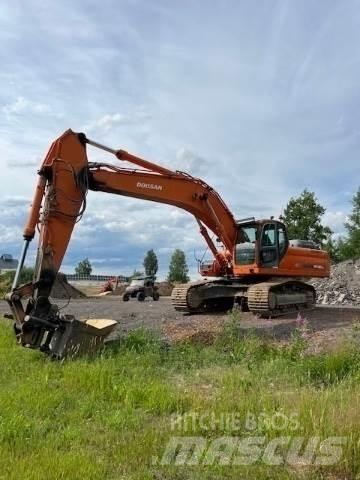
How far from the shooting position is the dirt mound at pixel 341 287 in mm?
27875

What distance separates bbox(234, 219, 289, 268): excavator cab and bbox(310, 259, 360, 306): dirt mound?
1170cm

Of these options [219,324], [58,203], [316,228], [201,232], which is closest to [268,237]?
[201,232]

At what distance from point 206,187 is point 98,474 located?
39.9ft

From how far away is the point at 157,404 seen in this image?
6.54 m

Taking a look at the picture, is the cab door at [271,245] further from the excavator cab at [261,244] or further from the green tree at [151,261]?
the green tree at [151,261]

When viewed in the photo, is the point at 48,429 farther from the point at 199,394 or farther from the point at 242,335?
the point at 242,335

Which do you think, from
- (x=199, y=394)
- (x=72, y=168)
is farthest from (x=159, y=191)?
(x=199, y=394)

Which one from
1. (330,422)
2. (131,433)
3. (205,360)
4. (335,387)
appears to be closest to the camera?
(330,422)

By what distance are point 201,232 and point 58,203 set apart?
659 cm

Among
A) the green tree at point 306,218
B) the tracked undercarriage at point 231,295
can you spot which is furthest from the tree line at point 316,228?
the tracked undercarriage at point 231,295

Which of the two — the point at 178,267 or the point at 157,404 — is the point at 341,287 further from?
the point at 178,267

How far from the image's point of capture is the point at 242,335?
1129 cm

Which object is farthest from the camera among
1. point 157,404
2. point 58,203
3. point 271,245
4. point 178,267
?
point 178,267

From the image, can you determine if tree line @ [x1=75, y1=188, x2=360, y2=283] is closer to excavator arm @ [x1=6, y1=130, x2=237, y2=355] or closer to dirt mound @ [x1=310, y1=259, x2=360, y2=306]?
dirt mound @ [x1=310, y1=259, x2=360, y2=306]
